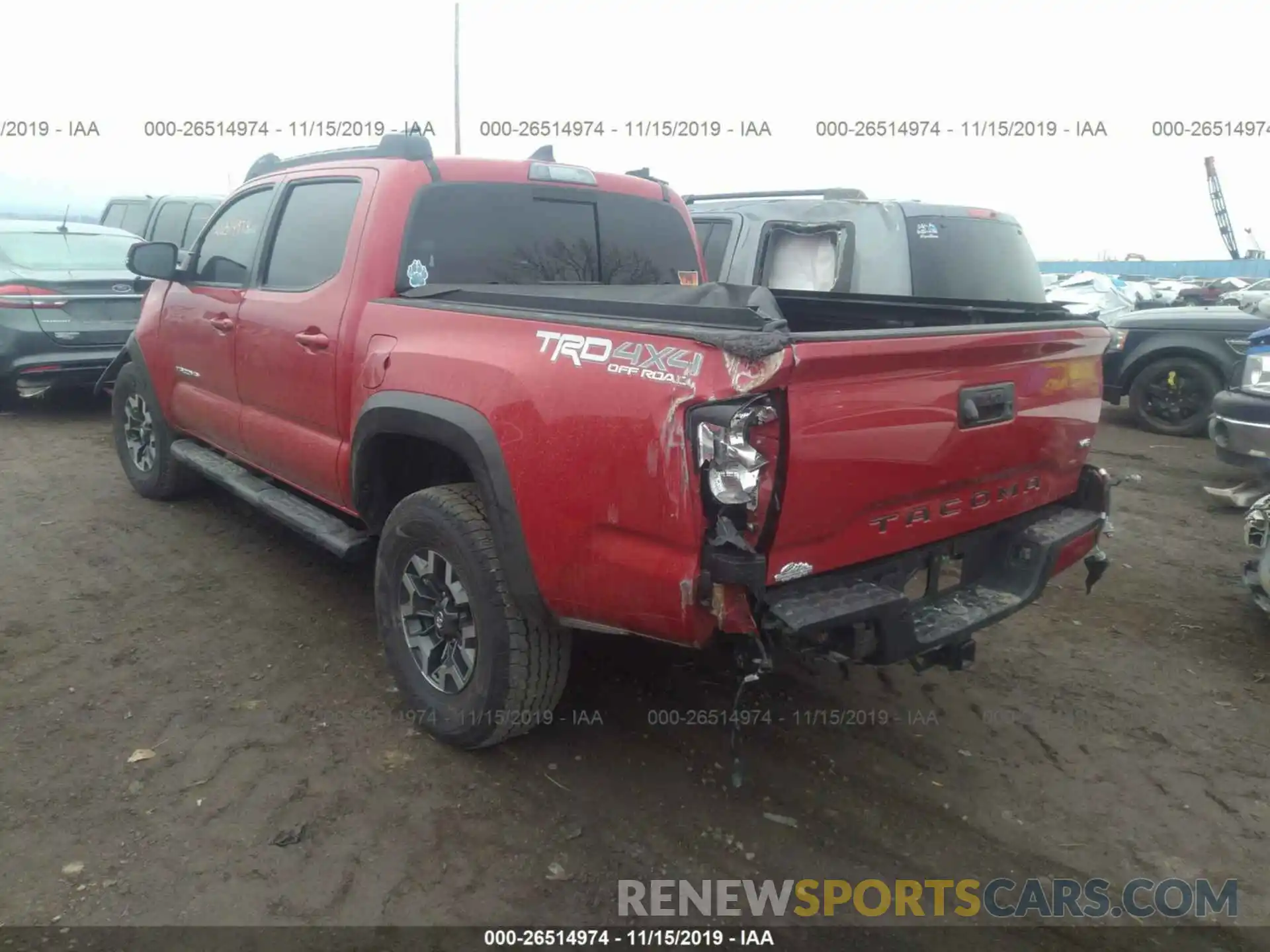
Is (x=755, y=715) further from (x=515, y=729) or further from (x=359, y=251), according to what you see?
(x=359, y=251)

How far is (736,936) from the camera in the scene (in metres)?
2.40

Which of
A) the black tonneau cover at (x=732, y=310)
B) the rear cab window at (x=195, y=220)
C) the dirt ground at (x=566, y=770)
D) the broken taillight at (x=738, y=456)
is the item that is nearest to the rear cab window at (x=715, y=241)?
the black tonneau cover at (x=732, y=310)

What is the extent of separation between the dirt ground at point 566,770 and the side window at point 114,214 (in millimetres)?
10428

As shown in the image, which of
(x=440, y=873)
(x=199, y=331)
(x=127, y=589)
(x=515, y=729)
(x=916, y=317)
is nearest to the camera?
(x=440, y=873)

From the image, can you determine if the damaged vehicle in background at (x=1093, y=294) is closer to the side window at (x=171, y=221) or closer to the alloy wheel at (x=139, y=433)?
the side window at (x=171, y=221)

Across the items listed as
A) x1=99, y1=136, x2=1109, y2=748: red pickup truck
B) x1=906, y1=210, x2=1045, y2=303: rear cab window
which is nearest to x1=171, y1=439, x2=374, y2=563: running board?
x1=99, y1=136, x2=1109, y2=748: red pickup truck

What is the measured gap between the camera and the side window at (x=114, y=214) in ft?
43.2

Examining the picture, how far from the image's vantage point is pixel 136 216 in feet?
42.1

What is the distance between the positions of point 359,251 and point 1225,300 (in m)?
18.3

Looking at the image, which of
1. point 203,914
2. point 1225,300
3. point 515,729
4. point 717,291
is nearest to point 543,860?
point 515,729

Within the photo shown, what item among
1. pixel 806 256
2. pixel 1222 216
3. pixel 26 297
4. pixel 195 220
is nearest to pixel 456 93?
pixel 195 220

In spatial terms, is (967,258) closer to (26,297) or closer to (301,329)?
(301,329)

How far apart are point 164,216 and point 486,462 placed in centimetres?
1132

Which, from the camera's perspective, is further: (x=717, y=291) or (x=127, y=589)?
(x=127, y=589)
